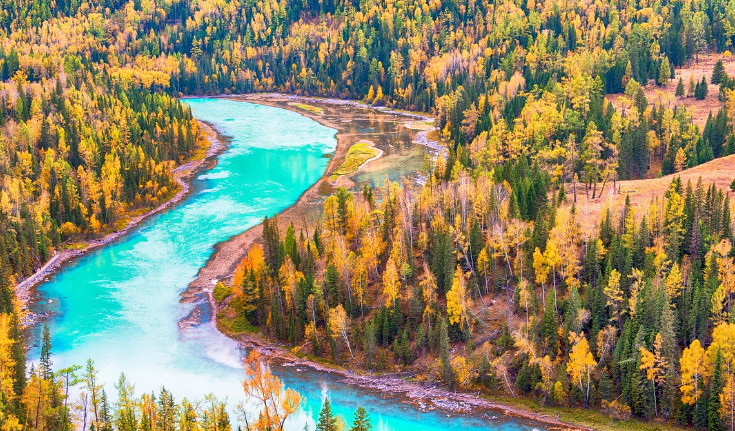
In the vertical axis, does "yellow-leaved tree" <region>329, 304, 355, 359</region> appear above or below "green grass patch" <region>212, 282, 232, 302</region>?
above

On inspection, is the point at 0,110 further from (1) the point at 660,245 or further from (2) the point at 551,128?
(1) the point at 660,245

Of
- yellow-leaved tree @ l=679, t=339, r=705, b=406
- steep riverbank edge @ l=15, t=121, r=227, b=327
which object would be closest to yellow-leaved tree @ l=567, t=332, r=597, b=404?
yellow-leaved tree @ l=679, t=339, r=705, b=406

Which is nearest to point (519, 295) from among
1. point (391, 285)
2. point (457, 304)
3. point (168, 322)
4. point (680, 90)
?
point (457, 304)

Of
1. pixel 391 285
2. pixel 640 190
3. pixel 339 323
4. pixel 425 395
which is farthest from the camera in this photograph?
pixel 640 190

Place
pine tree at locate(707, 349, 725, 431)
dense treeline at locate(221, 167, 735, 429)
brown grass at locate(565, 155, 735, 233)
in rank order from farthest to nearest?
brown grass at locate(565, 155, 735, 233), dense treeline at locate(221, 167, 735, 429), pine tree at locate(707, 349, 725, 431)

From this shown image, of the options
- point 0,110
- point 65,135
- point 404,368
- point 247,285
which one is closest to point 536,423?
point 404,368

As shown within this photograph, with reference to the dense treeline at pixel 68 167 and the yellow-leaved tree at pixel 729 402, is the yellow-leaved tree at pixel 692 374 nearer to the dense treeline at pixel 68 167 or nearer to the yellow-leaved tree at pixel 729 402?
the yellow-leaved tree at pixel 729 402

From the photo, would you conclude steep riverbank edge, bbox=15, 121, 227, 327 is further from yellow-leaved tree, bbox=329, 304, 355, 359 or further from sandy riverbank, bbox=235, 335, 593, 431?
yellow-leaved tree, bbox=329, 304, 355, 359

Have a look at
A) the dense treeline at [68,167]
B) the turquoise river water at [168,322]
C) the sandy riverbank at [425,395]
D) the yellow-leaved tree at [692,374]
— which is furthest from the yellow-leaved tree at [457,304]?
the dense treeline at [68,167]

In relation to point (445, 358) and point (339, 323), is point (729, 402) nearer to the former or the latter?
point (445, 358)
